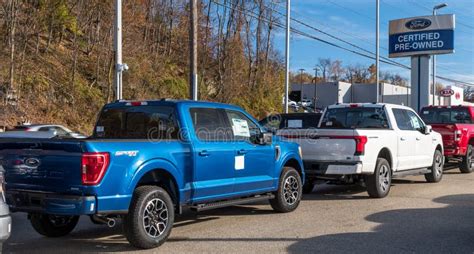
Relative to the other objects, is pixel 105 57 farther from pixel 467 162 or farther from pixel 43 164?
pixel 43 164

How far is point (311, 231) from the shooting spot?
807cm

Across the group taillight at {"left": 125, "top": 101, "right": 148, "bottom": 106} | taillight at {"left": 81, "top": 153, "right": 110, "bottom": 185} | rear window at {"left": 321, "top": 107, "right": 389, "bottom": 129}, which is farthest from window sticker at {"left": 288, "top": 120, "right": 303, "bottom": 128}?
taillight at {"left": 81, "top": 153, "right": 110, "bottom": 185}

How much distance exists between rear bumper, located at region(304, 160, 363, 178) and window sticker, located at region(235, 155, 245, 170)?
9.98 ft

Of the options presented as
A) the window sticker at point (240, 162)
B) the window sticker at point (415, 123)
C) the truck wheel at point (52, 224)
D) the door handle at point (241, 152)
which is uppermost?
the window sticker at point (415, 123)

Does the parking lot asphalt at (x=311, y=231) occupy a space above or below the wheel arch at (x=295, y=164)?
below

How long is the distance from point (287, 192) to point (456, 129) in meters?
8.53

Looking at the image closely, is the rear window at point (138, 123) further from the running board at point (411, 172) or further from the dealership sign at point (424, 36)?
the dealership sign at point (424, 36)

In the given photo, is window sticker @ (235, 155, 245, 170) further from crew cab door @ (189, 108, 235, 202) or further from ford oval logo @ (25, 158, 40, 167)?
ford oval logo @ (25, 158, 40, 167)

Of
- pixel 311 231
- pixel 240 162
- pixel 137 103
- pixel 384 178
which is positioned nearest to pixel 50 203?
pixel 137 103

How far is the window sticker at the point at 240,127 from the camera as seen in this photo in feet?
28.5

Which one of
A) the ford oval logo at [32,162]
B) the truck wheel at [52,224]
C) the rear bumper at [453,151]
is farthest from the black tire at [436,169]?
the ford oval logo at [32,162]

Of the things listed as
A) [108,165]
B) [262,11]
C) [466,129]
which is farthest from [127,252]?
[262,11]

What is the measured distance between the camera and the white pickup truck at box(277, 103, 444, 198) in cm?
1098

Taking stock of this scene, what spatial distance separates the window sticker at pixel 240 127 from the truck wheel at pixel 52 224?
271cm
